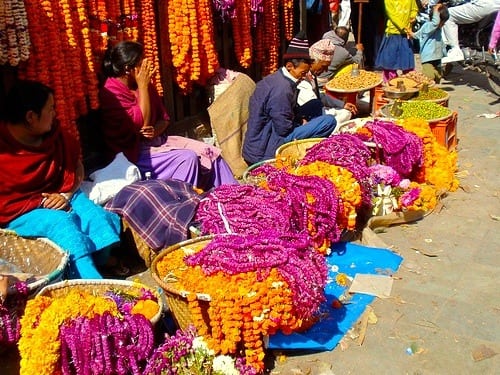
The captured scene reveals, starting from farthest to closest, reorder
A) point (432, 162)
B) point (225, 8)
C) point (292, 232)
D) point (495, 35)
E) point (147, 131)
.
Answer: point (495, 35)
point (225, 8)
point (432, 162)
point (147, 131)
point (292, 232)

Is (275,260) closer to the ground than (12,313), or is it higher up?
higher up

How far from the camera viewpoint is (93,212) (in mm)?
4027

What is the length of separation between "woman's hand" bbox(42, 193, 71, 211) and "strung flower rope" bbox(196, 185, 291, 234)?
897 mm

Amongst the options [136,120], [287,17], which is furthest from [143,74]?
[287,17]

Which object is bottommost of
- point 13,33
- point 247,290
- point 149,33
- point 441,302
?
point 441,302

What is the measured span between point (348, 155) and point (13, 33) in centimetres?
265

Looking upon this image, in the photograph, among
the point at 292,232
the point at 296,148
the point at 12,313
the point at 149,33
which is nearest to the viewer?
the point at 12,313

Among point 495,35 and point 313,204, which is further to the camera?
point 495,35

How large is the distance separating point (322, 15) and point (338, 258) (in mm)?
6772

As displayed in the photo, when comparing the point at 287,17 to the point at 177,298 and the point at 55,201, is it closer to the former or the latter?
the point at 55,201

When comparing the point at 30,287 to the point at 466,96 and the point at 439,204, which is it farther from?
the point at 466,96

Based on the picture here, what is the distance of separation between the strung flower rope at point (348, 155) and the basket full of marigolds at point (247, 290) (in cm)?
158

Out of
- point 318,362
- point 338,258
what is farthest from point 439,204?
point 318,362

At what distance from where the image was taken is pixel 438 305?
3857 mm
